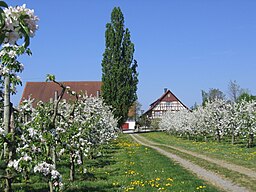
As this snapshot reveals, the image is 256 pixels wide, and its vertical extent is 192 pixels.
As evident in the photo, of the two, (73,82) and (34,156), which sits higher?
(73,82)

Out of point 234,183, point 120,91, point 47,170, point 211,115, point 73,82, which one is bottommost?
point 234,183

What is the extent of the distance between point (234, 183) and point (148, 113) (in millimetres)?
67508

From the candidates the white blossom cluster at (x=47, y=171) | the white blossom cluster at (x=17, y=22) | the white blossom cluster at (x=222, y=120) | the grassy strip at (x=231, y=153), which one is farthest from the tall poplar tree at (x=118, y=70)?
the white blossom cluster at (x=17, y=22)

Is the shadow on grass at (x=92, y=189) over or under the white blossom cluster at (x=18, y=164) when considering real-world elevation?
under

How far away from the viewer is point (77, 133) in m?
9.86

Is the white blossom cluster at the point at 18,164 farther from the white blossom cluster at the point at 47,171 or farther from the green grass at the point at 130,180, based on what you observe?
the green grass at the point at 130,180

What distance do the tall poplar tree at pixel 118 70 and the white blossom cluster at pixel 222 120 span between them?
272 inches

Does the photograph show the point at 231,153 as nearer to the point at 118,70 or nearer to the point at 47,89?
the point at 118,70

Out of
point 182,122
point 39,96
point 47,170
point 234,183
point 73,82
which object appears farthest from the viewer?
point 73,82

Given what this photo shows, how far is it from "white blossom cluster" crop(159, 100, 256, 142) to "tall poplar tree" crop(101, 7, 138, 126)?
6.91 metres

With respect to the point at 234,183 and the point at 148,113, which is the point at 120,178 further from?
the point at 148,113

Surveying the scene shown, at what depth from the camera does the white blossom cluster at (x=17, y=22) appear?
1.95 meters

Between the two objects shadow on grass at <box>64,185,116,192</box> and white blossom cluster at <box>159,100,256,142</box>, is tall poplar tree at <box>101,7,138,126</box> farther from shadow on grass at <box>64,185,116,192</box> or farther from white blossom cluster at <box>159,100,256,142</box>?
shadow on grass at <box>64,185,116,192</box>

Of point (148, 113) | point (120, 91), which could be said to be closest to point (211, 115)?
point (120, 91)
